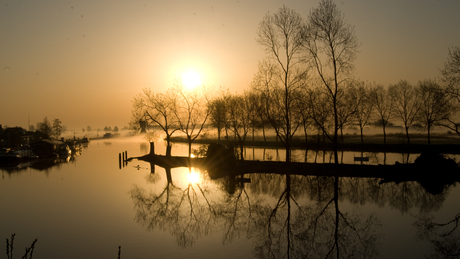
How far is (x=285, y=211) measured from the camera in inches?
742

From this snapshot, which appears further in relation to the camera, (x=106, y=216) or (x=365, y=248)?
(x=106, y=216)

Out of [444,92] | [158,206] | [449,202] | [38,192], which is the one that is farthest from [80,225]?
[444,92]

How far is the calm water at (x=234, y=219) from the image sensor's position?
1333 centimetres

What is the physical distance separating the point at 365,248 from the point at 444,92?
28862 mm

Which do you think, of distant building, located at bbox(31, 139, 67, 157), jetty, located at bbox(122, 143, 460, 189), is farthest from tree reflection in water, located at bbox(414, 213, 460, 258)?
distant building, located at bbox(31, 139, 67, 157)

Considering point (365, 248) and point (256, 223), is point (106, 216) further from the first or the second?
point (365, 248)

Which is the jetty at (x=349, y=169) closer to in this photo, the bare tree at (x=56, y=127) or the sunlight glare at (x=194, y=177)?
the sunlight glare at (x=194, y=177)

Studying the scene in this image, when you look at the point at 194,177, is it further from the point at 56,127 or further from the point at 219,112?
the point at 56,127

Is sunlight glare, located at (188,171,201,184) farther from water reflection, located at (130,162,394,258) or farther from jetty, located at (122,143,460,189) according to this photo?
water reflection, located at (130,162,394,258)

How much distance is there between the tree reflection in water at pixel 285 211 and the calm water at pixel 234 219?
0.05 meters

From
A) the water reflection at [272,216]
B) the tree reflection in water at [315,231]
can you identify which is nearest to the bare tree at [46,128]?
the water reflection at [272,216]

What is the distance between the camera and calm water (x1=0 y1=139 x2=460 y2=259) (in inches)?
525

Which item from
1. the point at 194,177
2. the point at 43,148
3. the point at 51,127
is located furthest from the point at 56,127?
the point at 194,177

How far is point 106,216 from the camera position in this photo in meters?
19.1
